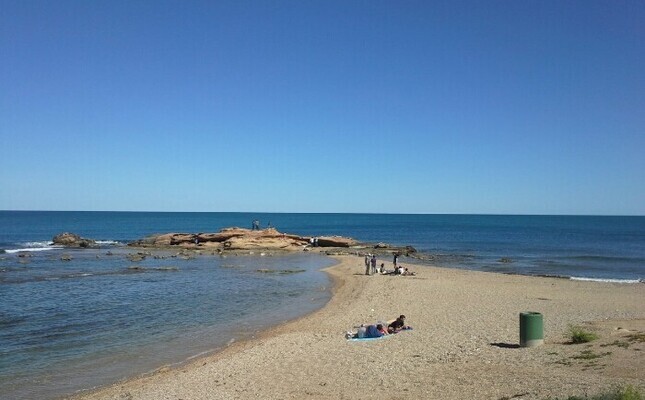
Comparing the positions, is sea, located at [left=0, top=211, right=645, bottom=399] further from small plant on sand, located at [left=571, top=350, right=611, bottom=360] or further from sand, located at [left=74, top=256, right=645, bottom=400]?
small plant on sand, located at [left=571, top=350, right=611, bottom=360]

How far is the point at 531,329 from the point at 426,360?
11.8 feet

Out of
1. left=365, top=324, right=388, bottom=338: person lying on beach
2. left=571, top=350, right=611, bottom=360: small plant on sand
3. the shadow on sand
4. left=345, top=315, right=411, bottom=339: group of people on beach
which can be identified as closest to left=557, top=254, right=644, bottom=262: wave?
left=345, top=315, right=411, bottom=339: group of people on beach

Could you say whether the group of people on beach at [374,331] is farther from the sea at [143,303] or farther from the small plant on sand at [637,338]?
the small plant on sand at [637,338]

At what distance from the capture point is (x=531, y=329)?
51.5ft

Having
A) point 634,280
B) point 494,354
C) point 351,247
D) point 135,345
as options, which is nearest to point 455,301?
point 494,354

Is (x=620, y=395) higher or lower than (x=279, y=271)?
higher

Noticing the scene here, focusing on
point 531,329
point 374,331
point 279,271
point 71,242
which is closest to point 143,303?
point 374,331

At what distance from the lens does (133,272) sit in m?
42.9

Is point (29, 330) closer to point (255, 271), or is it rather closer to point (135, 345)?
point (135, 345)

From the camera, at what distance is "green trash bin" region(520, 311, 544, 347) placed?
15664 mm

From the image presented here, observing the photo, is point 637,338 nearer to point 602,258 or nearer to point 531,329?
point 531,329

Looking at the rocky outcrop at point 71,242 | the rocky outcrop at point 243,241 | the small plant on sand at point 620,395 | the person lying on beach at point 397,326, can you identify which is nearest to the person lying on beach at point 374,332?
the person lying on beach at point 397,326

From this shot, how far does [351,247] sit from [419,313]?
47130 mm

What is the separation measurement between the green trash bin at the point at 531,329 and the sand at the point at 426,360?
41cm
